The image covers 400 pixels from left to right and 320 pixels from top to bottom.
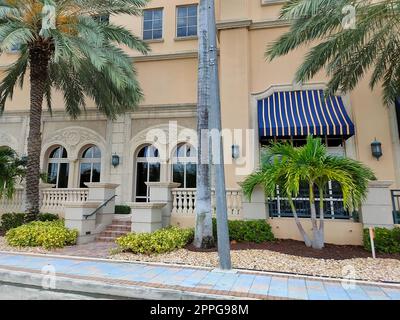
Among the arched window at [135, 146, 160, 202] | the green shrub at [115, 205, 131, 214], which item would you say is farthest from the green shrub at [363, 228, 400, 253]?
the arched window at [135, 146, 160, 202]

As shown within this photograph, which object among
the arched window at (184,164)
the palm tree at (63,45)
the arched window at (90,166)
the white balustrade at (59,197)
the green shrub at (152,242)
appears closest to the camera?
the green shrub at (152,242)

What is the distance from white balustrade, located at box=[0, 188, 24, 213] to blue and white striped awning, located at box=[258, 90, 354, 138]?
1155 cm

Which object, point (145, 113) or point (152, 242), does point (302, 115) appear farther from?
point (145, 113)

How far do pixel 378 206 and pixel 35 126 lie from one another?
12799 mm

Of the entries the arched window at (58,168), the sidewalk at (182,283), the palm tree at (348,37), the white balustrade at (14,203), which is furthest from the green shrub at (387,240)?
the arched window at (58,168)

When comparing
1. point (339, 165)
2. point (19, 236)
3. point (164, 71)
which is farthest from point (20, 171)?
point (339, 165)

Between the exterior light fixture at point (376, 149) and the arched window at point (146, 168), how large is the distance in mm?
10399

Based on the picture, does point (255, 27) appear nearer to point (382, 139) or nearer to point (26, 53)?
point (382, 139)

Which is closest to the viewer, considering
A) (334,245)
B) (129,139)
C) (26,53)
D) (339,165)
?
(339,165)

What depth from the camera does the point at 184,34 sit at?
1731 cm

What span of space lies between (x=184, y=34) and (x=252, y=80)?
5.42 meters

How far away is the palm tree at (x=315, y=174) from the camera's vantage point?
8.50 metres

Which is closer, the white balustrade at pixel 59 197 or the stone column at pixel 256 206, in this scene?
the stone column at pixel 256 206

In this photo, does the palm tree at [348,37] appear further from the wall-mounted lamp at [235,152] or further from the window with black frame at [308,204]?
the wall-mounted lamp at [235,152]
